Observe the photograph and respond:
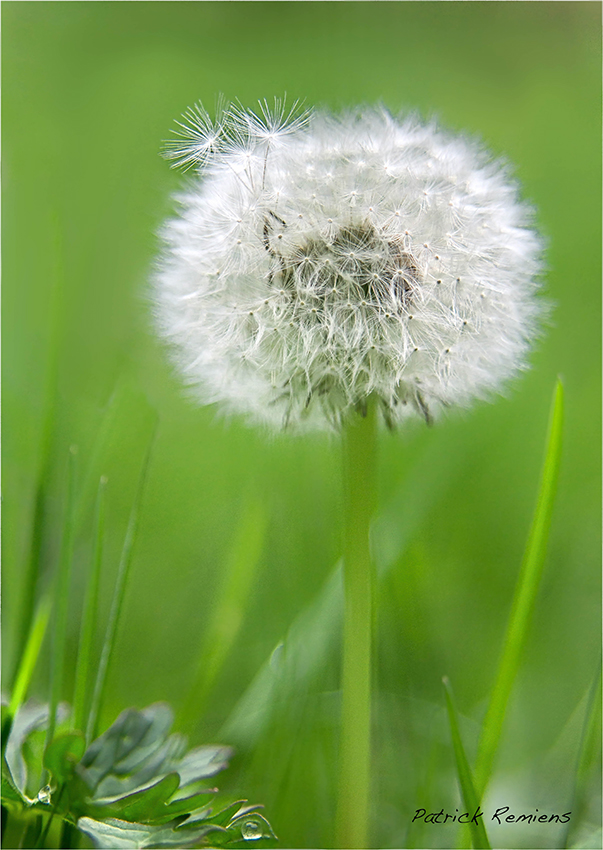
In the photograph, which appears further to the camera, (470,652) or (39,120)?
(39,120)

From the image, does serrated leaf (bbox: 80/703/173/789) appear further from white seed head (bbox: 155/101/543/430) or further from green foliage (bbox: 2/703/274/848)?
white seed head (bbox: 155/101/543/430)

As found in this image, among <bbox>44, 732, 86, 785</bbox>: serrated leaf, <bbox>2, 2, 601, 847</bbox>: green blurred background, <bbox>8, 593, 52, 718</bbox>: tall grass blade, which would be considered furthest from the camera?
<bbox>2, 2, 601, 847</bbox>: green blurred background

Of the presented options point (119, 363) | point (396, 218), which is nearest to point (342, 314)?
point (396, 218)

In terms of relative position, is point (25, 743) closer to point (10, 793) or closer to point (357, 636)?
point (10, 793)

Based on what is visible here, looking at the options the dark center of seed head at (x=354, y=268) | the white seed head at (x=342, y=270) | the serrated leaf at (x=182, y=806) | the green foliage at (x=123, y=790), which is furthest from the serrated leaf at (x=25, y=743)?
the dark center of seed head at (x=354, y=268)

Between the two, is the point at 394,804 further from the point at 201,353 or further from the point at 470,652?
the point at 201,353

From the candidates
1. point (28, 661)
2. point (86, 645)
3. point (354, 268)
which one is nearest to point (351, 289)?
point (354, 268)

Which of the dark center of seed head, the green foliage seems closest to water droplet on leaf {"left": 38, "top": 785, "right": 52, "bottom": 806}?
the green foliage
